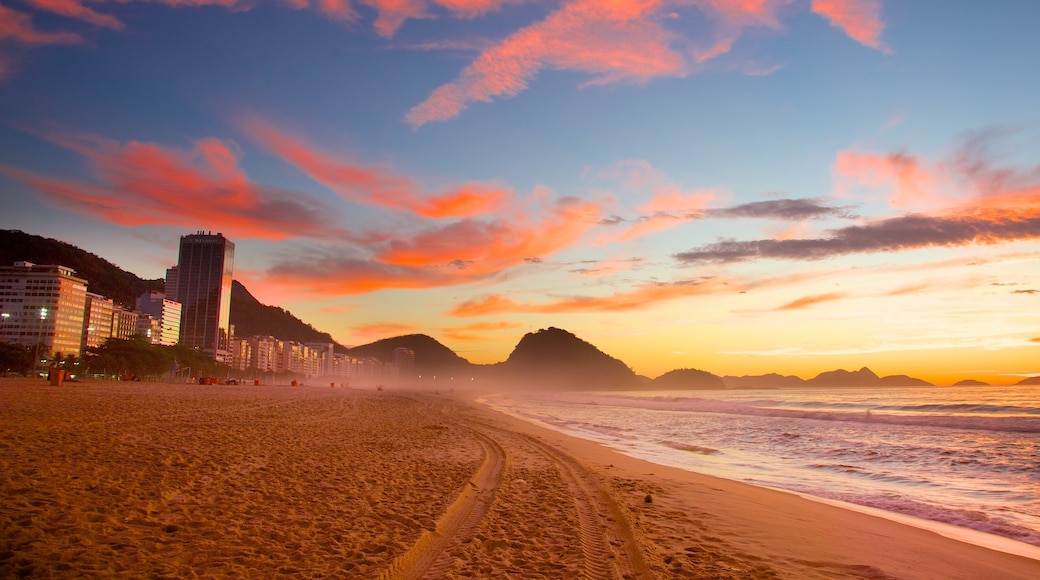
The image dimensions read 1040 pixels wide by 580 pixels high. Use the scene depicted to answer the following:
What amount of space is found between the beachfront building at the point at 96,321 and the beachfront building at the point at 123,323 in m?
2.75

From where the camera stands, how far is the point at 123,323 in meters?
181

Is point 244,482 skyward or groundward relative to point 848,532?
skyward

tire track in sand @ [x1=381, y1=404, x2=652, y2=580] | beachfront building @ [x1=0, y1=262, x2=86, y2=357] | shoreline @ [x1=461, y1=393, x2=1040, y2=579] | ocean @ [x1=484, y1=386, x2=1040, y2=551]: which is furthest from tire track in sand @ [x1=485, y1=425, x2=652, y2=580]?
beachfront building @ [x1=0, y1=262, x2=86, y2=357]

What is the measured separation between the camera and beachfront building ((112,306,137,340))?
577 feet

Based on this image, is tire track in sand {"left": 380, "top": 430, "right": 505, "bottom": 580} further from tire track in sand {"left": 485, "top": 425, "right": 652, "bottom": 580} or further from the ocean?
the ocean

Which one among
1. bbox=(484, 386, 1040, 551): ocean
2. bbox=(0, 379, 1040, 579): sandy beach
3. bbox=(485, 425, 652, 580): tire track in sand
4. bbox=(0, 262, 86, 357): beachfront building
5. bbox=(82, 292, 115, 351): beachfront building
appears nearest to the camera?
bbox=(0, 379, 1040, 579): sandy beach

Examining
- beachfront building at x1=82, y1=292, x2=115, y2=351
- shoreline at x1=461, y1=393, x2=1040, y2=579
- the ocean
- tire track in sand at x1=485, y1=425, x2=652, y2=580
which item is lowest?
the ocean

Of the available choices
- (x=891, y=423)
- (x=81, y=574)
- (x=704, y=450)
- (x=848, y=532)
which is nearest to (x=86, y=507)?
(x=81, y=574)

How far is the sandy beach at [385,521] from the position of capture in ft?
19.6

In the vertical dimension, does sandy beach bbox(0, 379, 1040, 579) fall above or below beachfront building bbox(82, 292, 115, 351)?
below

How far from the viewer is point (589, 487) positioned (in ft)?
38.3

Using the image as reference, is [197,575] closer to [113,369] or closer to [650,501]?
[650,501]

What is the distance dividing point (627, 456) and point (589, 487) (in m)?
7.63

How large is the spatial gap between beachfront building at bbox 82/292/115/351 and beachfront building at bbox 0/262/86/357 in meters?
2.41
